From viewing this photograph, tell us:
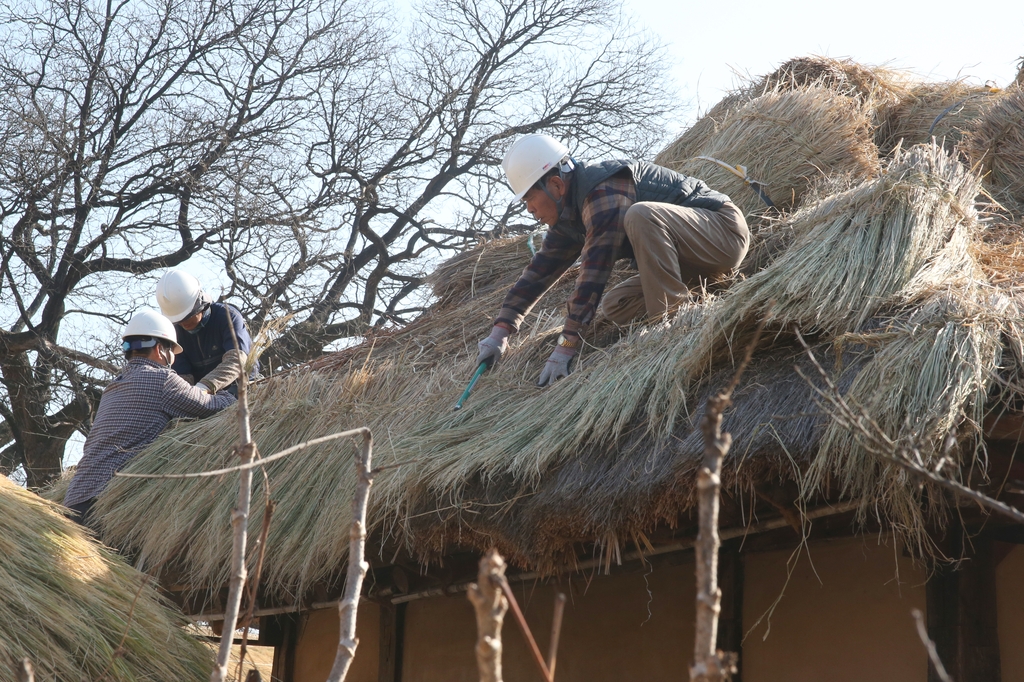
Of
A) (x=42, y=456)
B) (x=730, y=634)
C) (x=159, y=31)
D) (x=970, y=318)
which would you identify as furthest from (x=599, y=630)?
(x=159, y=31)

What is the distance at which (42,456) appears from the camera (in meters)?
10.6

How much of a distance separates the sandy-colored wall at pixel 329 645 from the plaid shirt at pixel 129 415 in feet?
3.87

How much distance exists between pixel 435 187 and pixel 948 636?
34.5ft

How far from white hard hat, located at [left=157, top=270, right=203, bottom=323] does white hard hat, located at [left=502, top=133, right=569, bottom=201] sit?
2.37 meters

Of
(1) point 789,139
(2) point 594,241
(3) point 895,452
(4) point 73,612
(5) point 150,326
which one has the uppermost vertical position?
(1) point 789,139

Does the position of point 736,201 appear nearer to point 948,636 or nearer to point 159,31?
point 948,636

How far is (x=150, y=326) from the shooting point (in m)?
5.19

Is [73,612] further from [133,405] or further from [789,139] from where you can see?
[789,139]

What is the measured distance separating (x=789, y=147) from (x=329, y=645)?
10.7ft

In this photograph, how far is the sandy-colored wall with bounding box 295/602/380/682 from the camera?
194 inches

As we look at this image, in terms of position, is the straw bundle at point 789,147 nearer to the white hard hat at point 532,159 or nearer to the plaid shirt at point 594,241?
the plaid shirt at point 594,241

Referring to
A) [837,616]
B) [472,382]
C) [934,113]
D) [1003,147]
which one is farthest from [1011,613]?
[934,113]

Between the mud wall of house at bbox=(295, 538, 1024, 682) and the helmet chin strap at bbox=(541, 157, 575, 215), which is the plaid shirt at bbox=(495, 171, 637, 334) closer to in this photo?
the helmet chin strap at bbox=(541, 157, 575, 215)

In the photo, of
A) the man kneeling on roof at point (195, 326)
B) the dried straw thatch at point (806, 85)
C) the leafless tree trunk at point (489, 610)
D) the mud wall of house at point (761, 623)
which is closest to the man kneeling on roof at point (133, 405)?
the man kneeling on roof at point (195, 326)
